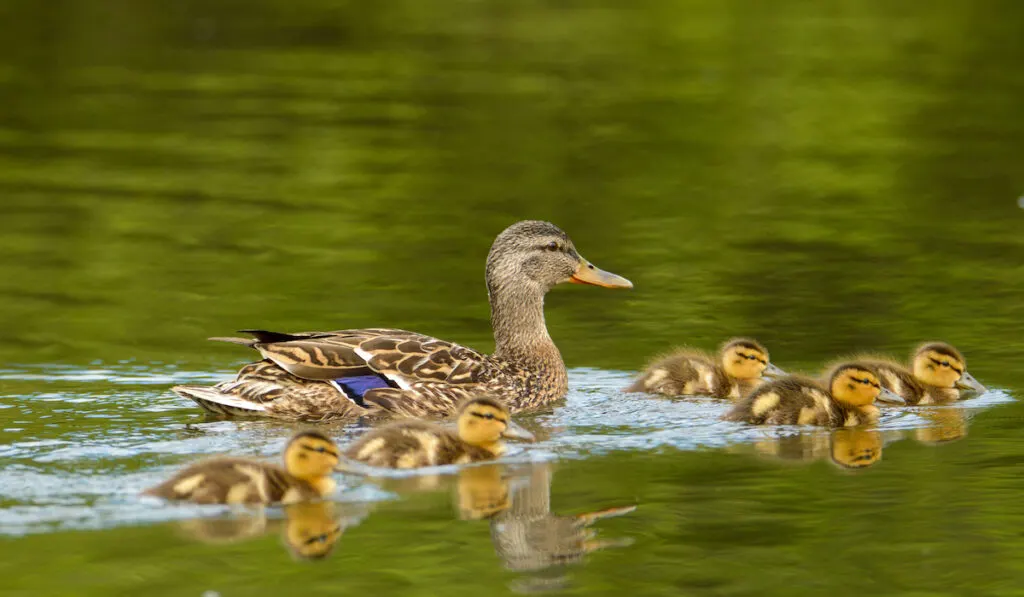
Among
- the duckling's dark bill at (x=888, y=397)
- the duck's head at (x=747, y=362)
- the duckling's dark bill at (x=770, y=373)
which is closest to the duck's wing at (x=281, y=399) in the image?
the duck's head at (x=747, y=362)

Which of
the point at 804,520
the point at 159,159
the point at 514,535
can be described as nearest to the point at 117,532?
the point at 514,535

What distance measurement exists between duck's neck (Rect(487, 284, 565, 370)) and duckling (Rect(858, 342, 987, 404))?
1636mm

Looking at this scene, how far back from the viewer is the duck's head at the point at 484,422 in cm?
820

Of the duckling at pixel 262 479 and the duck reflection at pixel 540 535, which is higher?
the duckling at pixel 262 479

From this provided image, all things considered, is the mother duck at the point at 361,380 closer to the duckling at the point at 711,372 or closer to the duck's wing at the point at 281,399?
the duck's wing at the point at 281,399

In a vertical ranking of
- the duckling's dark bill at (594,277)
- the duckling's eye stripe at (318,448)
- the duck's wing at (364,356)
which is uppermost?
the duckling's dark bill at (594,277)

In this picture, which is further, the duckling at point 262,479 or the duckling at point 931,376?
the duckling at point 931,376

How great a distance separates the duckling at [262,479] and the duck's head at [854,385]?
8.96 ft

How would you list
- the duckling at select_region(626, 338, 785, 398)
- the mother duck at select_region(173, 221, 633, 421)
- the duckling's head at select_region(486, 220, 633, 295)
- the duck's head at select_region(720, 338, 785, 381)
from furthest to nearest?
1. the duckling's head at select_region(486, 220, 633, 295)
2. the duck's head at select_region(720, 338, 785, 381)
3. the duckling at select_region(626, 338, 785, 398)
4. the mother duck at select_region(173, 221, 633, 421)

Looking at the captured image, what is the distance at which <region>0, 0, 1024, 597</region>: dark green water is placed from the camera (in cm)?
686

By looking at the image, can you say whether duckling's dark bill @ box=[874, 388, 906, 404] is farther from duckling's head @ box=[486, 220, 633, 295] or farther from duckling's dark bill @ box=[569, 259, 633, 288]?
duckling's head @ box=[486, 220, 633, 295]

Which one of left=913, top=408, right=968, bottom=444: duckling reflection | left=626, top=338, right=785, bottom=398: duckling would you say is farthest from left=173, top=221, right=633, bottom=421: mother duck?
left=913, top=408, right=968, bottom=444: duckling reflection

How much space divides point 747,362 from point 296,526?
11.6 ft

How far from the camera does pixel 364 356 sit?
29.9 ft
